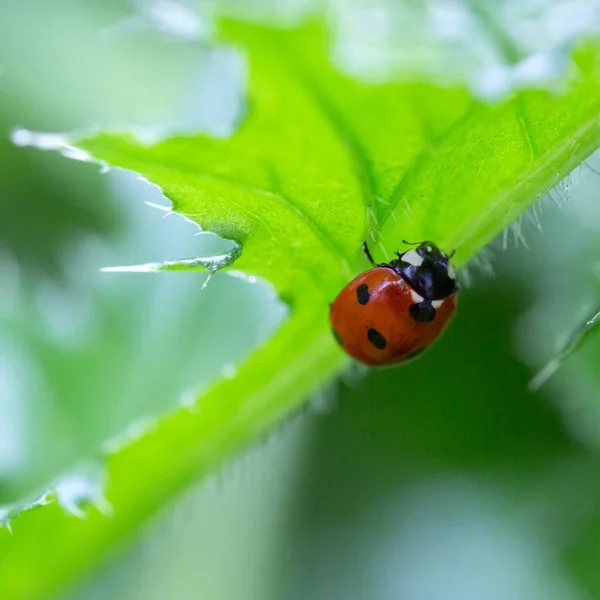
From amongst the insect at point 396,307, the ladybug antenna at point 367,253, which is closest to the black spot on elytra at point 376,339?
the insect at point 396,307

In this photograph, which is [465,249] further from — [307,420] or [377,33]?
[307,420]

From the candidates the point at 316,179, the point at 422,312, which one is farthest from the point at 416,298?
the point at 316,179

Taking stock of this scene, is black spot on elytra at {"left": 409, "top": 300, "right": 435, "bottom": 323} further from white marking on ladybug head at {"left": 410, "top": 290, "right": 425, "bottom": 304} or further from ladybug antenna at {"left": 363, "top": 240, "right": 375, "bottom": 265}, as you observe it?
ladybug antenna at {"left": 363, "top": 240, "right": 375, "bottom": 265}

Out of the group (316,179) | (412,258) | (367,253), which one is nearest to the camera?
(316,179)

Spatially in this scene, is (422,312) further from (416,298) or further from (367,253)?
(367,253)

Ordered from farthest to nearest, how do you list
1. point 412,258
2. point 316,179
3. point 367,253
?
point 412,258 → point 367,253 → point 316,179

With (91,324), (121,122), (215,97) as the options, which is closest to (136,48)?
(121,122)

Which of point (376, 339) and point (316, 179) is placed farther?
point (376, 339)
